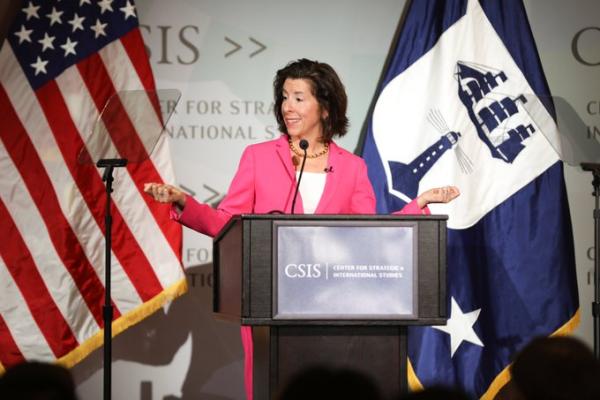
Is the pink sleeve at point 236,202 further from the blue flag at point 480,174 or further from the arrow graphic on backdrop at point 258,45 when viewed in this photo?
the arrow graphic on backdrop at point 258,45

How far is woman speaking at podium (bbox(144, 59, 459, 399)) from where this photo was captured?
13.8 ft

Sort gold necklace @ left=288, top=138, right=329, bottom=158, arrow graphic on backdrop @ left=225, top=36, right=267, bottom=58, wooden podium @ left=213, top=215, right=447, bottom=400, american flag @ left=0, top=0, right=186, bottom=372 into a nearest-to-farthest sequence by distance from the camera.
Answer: wooden podium @ left=213, top=215, right=447, bottom=400
gold necklace @ left=288, top=138, right=329, bottom=158
american flag @ left=0, top=0, right=186, bottom=372
arrow graphic on backdrop @ left=225, top=36, right=267, bottom=58

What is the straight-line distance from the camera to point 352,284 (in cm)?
322

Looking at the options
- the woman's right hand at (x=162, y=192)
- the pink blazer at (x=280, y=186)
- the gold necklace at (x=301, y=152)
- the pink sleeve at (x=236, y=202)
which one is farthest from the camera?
the gold necklace at (x=301, y=152)

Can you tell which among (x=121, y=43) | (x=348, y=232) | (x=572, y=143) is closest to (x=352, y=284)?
(x=348, y=232)

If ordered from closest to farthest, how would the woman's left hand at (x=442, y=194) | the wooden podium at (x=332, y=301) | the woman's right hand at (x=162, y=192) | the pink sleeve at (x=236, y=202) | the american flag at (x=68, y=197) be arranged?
the wooden podium at (x=332, y=301) → the woman's right hand at (x=162, y=192) → the woman's left hand at (x=442, y=194) → the pink sleeve at (x=236, y=202) → the american flag at (x=68, y=197)

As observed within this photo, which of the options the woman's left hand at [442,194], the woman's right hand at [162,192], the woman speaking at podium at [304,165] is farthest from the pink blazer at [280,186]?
the woman's right hand at [162,192]

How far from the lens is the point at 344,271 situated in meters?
3.22

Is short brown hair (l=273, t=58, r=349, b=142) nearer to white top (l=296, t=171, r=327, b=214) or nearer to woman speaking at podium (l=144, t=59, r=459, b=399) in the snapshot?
woman speaking at podium (l=144, t=59, r=459, b=399)

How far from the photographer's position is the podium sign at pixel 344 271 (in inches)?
126

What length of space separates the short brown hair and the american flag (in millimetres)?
1284

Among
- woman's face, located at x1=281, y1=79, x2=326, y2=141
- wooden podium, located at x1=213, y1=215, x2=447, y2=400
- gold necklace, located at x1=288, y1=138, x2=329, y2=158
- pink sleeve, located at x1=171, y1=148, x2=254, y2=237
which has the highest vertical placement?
woman's face, located at x1=281, y1=79, x2=326, y2=141

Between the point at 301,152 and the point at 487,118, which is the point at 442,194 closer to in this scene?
the point at 301,152

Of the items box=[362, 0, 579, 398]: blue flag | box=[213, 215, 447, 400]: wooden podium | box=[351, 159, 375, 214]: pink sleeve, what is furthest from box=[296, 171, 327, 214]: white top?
box=[362, 0, 579, 398]: blue flag
